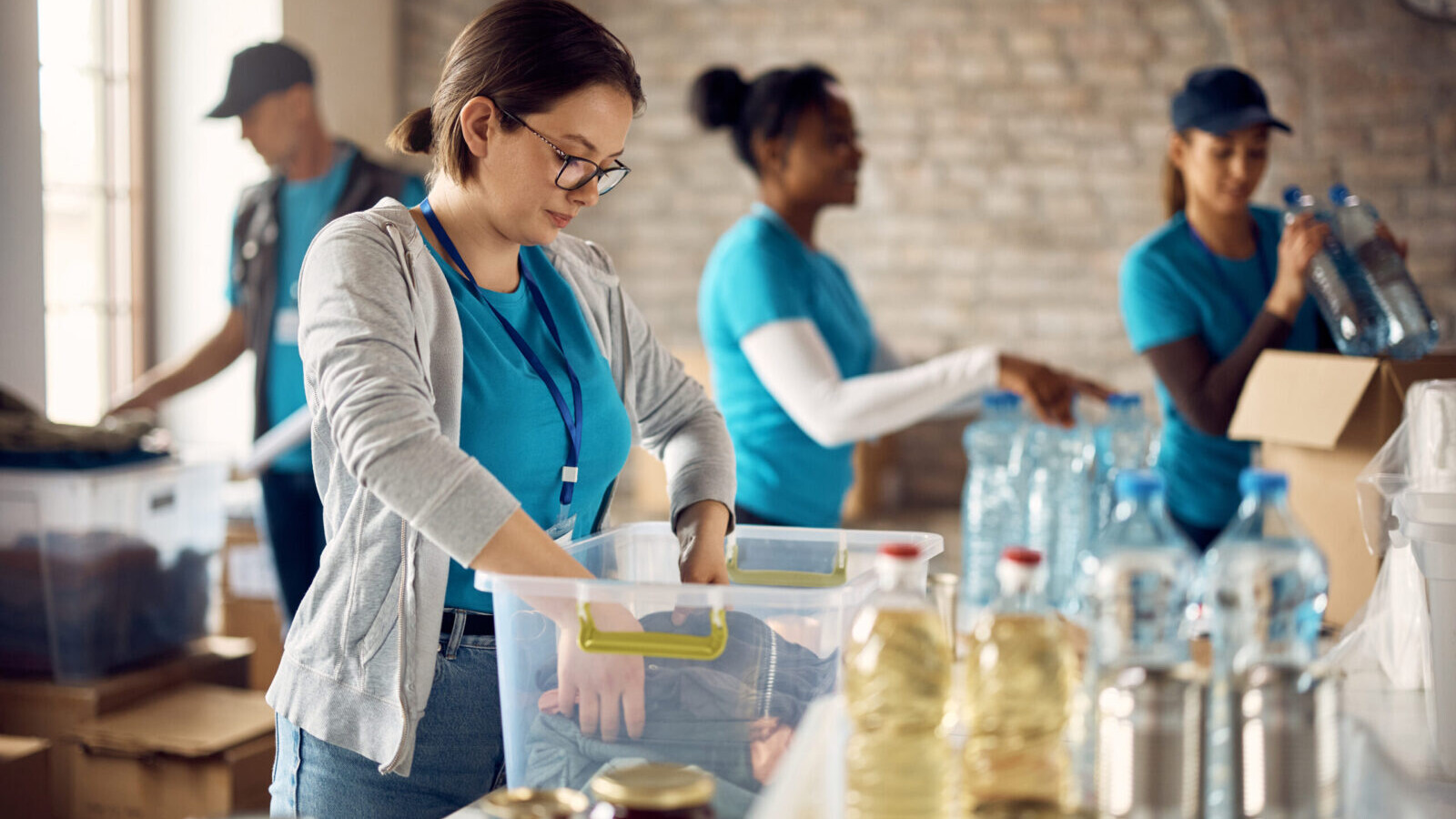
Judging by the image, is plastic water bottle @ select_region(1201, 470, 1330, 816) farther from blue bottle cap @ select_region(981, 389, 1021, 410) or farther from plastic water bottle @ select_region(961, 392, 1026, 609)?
plastic water bottle @ select_region(961, 392, 1026, 609)

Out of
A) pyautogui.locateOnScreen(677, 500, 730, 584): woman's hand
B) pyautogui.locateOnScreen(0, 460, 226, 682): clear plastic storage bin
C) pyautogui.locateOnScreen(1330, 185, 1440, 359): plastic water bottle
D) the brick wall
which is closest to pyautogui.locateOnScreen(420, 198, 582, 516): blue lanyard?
pyautogui.locateOnScreen(677, 500, 730, 584): woman's hand

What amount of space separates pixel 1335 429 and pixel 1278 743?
997mm

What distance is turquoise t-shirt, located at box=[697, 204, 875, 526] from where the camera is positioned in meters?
2.11

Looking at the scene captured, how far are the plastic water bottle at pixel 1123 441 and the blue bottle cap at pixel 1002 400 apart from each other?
0.61ft

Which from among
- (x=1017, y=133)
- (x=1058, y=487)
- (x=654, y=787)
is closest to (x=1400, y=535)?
(x=654, y=787)

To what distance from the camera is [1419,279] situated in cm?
449

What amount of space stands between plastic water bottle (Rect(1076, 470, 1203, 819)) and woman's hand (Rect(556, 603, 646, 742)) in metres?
0.37

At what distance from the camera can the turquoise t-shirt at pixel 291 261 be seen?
297 centimetres

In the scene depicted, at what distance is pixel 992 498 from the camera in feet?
12.3

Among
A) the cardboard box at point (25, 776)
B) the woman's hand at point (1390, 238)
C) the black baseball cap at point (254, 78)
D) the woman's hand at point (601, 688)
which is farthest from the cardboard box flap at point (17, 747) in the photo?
the woman's hand at point (1390, 238)

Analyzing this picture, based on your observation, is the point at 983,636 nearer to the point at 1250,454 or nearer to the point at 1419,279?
the point at 1250,454

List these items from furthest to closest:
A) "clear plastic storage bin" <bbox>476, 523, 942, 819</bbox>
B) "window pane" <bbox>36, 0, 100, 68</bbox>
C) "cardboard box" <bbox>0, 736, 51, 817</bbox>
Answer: "window pane" <bbox>36, 0, 100, 68</bbox>, "cardboard box" <bbox>0, 736, 51, 817</bbox>, "clear plastic storage bin" <bbox>476, 523, 942, 819</bbox>

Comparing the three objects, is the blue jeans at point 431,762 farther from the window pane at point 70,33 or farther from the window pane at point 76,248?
the window pane at point 70,33

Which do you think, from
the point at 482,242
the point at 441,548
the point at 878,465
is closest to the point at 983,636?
the point at 441,548
